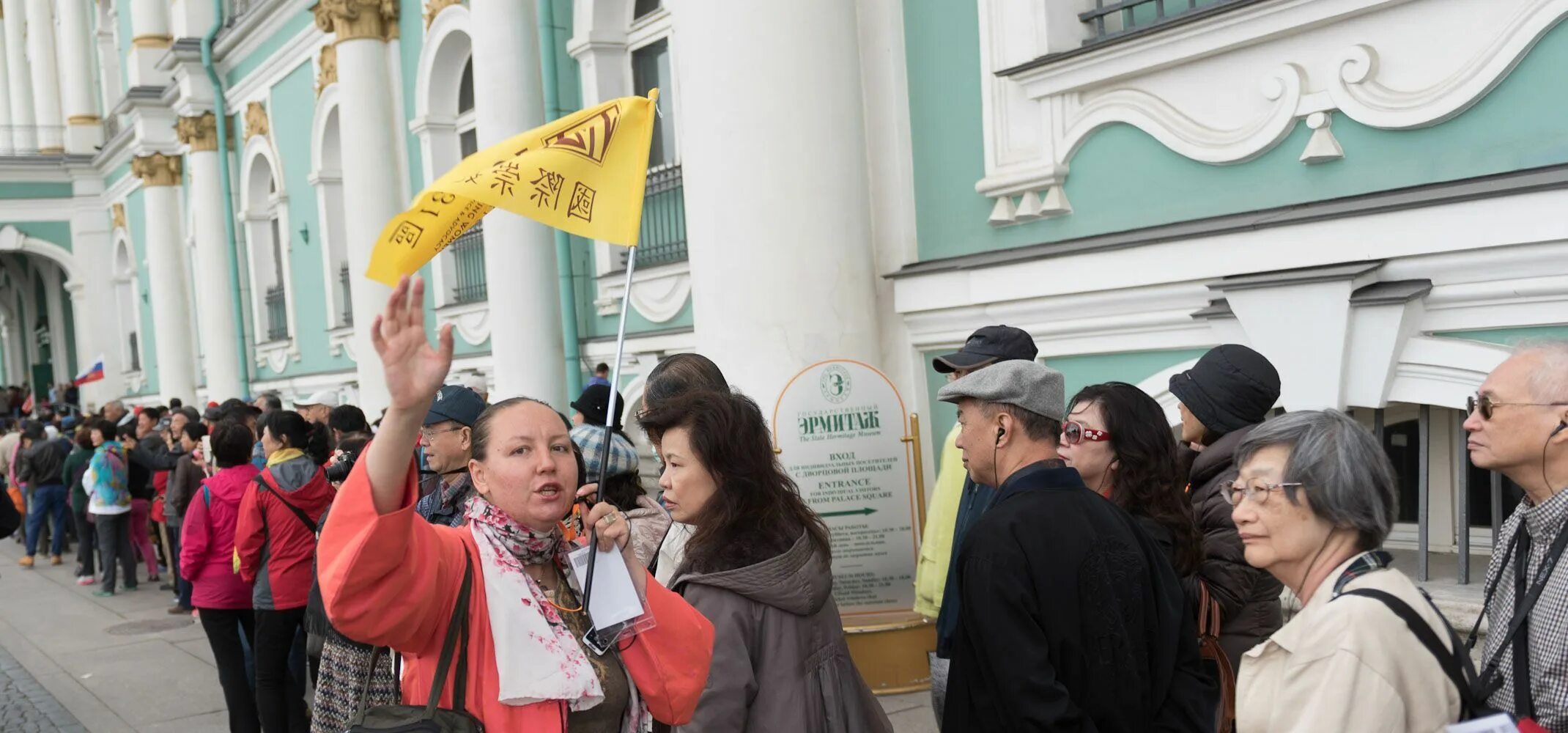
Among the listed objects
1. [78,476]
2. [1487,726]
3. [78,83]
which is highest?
[78,83]

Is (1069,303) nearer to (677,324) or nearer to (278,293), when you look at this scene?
(677,324)

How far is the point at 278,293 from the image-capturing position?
18688 mm

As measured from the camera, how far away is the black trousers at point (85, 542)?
510 inches

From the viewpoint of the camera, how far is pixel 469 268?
12797 millimetres

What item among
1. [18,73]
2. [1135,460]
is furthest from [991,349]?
[18,73]

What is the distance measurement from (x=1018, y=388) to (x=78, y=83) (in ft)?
105

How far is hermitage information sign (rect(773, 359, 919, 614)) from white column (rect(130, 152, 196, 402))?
1985 centimetres

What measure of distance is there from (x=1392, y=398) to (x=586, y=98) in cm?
→ 709

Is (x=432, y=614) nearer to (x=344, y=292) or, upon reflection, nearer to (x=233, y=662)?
(x=233, y=662)

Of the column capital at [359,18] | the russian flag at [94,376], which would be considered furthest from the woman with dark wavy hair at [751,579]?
the russian flag at [94,376]

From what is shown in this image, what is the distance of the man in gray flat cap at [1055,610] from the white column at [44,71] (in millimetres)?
34618

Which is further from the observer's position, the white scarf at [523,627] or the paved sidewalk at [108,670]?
the paved sidewalk at [108,670]

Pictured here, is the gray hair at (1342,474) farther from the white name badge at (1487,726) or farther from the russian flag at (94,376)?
the russian flag at (94,376)

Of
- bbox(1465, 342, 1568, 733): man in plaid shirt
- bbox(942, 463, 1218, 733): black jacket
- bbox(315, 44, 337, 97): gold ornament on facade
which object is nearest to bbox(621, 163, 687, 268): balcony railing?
bbox(315, 44, 337, 97): gold ornament on facade
